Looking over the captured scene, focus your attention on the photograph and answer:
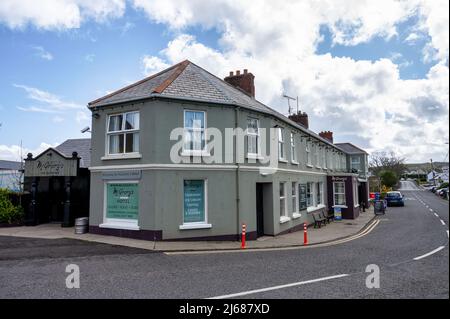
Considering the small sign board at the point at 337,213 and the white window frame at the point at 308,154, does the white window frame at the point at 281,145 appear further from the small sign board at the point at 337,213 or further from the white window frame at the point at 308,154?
the small sign board at the point at 337,213

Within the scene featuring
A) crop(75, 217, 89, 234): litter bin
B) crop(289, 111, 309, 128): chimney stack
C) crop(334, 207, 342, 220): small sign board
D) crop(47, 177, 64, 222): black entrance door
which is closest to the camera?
crop(75, 217, 89, 234): litter bin

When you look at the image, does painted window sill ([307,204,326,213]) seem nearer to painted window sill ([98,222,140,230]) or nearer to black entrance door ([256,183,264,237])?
black entrance door ([256,183,264,237])

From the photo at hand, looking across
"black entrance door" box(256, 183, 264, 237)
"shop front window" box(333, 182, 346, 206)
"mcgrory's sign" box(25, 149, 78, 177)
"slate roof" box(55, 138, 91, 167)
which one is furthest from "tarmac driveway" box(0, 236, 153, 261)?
"shop front window" box(333, 182, 346, 206)

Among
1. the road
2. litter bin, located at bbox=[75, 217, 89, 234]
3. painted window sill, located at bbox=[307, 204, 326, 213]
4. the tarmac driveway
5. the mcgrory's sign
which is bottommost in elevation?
the road

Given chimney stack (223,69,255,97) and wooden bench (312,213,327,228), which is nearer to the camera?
wooden bench (312,213,327,228)

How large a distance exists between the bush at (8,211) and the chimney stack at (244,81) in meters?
14.7

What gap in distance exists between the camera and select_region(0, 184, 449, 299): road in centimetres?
657

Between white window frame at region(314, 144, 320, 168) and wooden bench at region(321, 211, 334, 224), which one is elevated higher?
white window frame at region(314, 144, 320, 168)

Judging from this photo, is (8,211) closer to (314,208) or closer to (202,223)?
(202,223)

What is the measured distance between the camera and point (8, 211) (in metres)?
16.8

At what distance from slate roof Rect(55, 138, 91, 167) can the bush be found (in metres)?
4.19

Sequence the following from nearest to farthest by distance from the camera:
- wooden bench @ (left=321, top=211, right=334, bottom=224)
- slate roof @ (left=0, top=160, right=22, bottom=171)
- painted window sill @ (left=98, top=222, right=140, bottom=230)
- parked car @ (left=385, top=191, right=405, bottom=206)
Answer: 1. painted window sill @ (left=98, top=222, right=140, bottom=230)
2. wooden bench @ (left=321, top=211, right=334, bottom=224)
3. parked car @ (left=385, top=191, right=405, bottom=206)
4. slate roof @ (left=0, top=160, right=22, bottom=171)

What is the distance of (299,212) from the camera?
18.8 metres
